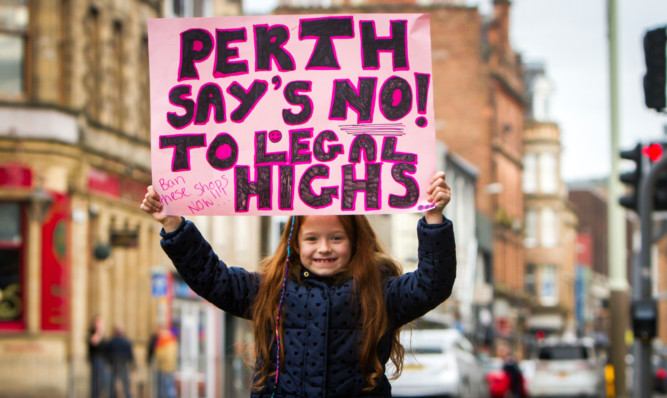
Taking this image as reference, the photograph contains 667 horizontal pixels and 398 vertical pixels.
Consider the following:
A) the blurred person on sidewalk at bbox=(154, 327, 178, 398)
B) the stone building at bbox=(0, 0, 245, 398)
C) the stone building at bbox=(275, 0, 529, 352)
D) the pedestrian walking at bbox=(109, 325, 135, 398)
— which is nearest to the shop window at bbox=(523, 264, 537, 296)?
the stone building at bbox=(275, 0, 529, 352)

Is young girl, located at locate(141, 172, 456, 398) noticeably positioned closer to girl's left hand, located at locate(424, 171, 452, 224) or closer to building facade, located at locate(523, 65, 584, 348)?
girl's left hand, located at locate(424, 171, 452, 224)

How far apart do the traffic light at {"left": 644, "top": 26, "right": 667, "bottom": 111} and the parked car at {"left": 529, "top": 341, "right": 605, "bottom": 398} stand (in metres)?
18.2

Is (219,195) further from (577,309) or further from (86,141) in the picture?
(577,309)

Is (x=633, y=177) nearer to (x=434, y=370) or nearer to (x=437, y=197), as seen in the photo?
(x=434, y=370)

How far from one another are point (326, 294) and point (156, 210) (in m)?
0.77

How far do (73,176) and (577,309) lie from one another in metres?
76.9

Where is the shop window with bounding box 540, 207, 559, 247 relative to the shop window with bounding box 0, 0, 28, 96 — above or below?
below

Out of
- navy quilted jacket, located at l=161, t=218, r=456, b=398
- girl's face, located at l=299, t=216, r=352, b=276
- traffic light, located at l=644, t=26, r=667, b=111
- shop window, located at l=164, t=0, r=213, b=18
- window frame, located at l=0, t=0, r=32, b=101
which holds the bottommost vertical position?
navy quilted jacket, located at l=161, t=218, r=456, b=398

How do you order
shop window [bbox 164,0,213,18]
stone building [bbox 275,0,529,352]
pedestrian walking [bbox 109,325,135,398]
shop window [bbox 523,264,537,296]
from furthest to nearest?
shop window [bbox 523,264,537,296] < stone building [bbox 275,0,529,352] < shop window [bbox 164,0,213,18] < pedestrian walking [bbox 109,325,135,398]

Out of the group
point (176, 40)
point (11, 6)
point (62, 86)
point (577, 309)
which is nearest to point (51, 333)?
point (62, 86)

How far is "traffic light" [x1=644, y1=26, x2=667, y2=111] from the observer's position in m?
10.9

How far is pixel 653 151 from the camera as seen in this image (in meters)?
13.1

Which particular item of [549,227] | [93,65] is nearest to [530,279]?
[549,227]

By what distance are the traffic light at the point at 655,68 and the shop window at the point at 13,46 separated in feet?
51.4
